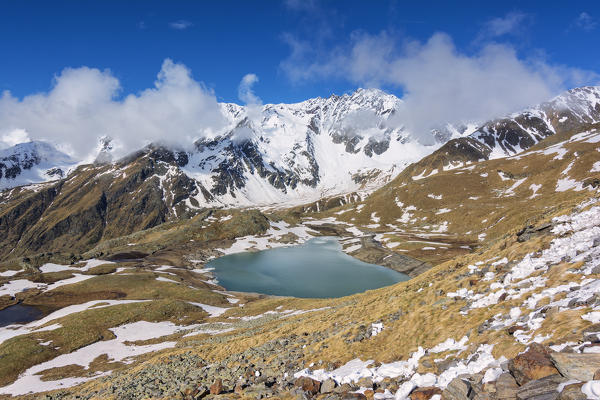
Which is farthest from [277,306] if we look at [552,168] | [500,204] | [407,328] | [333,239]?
[552,168]

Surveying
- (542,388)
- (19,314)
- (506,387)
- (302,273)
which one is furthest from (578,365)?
(302,273)

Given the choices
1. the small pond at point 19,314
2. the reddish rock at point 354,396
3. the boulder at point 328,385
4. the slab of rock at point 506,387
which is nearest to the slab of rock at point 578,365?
the slab of rock at point 506,387

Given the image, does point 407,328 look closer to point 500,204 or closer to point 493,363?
point 493,363

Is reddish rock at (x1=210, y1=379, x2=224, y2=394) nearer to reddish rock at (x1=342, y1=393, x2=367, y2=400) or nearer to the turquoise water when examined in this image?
reddish rock at (x1=342, y1=393, x2=367, y2=400)

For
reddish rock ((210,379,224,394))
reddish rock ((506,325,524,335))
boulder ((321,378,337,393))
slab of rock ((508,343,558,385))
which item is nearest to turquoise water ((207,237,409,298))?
reddish rock ((210,379,224,394))

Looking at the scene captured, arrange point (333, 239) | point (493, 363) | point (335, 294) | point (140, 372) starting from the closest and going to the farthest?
1. point (493, 363)
2. point (140, 372)
3. point (335, 294)
4. point (333, 239)

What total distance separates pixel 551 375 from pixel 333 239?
574 feet

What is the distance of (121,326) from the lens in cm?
5488

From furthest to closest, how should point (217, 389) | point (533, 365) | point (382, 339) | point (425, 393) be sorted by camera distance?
1. point (382, 339)
2. point (217, 389)
3. point (425, 393)
4. point (533, 365)

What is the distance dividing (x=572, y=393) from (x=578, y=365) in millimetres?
1179

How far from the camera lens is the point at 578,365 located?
310 inches

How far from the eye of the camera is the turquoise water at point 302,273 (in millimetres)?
92375

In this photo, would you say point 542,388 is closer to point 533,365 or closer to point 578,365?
point 533,365

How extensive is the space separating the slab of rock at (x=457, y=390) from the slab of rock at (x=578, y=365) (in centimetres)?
248
